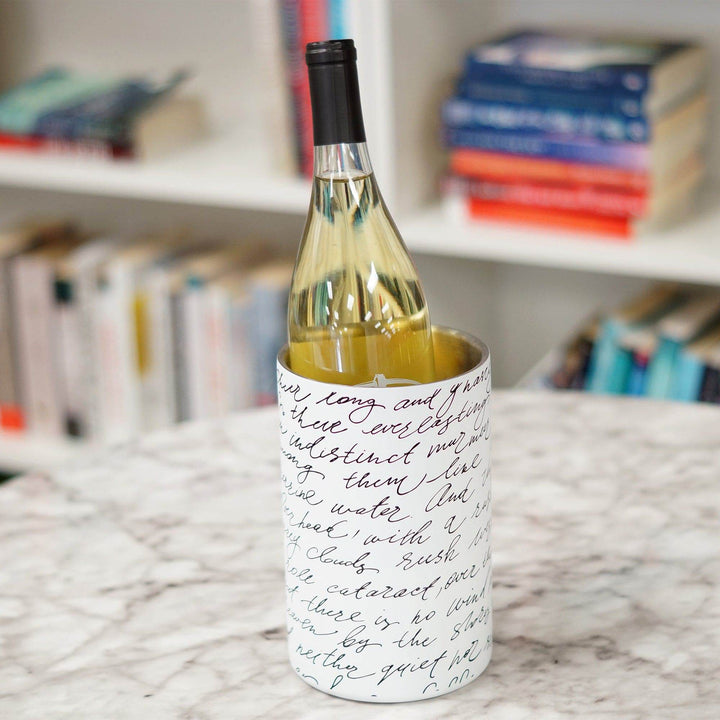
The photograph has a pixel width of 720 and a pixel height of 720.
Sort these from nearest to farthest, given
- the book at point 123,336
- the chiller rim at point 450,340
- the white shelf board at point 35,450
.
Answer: the chiller rim at point 450,340 → the book at point 123,336 → the white shelf board at point 35,450

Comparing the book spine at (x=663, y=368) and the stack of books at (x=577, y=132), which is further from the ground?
the stack of books at (x=577, y=132)

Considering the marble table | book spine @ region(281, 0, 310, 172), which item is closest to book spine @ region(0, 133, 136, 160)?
book spine @ region(281, 0, 310, 172)

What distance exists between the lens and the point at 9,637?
23.4 inches

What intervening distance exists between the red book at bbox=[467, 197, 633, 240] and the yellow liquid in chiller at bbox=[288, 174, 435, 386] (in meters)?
0.75

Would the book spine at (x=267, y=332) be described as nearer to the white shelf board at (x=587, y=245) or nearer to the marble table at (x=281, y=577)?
the white shelf board at (x=587, y=245)

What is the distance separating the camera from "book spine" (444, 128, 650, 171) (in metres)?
1.20

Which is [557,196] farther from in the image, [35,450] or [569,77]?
[35,450]

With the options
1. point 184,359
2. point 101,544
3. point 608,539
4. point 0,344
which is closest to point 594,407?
point 608,539

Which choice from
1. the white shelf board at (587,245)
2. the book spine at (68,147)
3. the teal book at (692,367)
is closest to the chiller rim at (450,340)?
the white shelf board at (587,245)

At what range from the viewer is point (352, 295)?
0.54m

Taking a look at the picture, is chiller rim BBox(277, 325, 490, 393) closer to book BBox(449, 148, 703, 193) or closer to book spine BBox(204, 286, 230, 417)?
book BBox(449, 148, 703, 193)

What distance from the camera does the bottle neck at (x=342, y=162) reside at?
1.69ft

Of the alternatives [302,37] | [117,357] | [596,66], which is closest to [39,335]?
[117,357]

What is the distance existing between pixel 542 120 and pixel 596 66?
82mm
